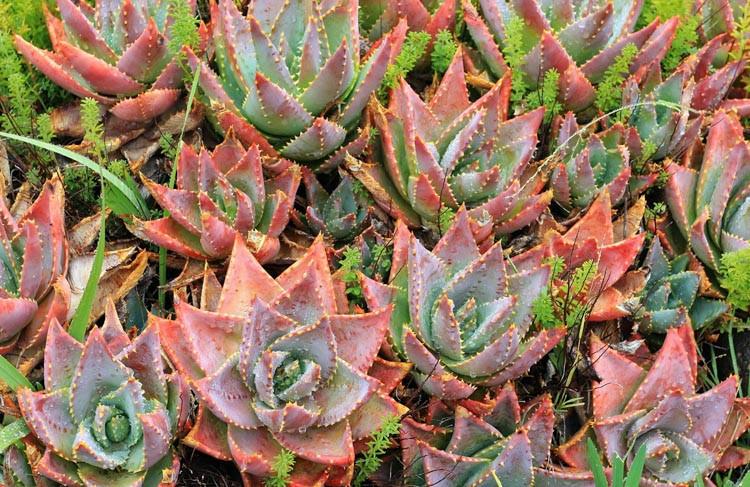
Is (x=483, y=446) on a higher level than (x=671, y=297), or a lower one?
higher

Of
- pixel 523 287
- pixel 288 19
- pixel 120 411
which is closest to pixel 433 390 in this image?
pixel 523 287

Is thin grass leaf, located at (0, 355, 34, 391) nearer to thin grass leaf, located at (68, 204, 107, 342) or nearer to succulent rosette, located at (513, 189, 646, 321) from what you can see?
thin grass leaf, located at (68, 204, 107, 342)

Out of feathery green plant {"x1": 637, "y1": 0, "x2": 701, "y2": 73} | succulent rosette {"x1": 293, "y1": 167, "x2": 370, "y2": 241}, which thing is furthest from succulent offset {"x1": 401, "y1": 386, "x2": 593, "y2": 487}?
feathery green plant {"x1": 637, "y1": 0, "x2": 701, "y2": 73}

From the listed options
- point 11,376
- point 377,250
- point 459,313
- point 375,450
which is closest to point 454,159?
point 377,250

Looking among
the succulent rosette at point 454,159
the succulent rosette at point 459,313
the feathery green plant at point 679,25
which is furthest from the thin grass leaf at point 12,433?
the feathery green plant at point 679,25

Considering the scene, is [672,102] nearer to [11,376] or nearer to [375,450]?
[375,450]

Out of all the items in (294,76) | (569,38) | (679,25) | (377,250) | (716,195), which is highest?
(294,76)
